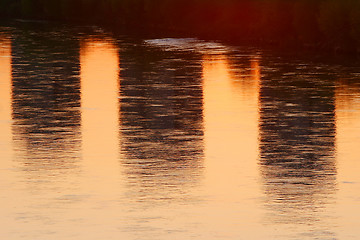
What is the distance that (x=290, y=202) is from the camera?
473 inches

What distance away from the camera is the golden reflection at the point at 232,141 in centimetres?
1197

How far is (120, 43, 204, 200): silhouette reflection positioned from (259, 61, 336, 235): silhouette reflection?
1114 millimetres

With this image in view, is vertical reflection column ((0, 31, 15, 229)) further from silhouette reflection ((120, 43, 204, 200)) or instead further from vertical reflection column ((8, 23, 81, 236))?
silhouette reflection ((120, 43, 204, 200))

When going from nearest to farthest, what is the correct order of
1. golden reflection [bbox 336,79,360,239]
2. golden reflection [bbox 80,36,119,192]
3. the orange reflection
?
golden reflection [bbox 336,79,360,239] < golden reflection [bbox 80,36,119,192] < the orange reflection

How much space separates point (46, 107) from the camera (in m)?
21.9

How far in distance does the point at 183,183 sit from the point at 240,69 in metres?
18.6

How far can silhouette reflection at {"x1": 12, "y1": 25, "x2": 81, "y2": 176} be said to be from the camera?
600 inches

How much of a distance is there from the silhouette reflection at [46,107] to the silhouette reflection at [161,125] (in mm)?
925

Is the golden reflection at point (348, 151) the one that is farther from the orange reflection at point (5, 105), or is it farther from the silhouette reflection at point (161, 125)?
the orange reflection at point (5, 105)

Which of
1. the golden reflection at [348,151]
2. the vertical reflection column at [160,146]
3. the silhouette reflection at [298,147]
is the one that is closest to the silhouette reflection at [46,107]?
the vertical reflection column at [160,146]

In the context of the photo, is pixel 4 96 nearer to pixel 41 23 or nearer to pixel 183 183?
pixel 183 183

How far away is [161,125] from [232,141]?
228cm

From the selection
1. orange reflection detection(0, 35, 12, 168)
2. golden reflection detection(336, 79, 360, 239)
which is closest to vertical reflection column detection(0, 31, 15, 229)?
orange reflection detection(0, 35, 12, 168)

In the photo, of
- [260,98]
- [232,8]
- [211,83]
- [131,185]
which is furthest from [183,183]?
[232,8]
